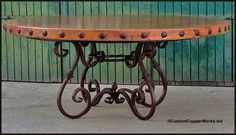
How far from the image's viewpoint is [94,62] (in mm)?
4918

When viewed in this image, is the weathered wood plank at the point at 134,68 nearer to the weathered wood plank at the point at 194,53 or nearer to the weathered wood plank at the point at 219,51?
the weathered wood plank at the point at 194,53

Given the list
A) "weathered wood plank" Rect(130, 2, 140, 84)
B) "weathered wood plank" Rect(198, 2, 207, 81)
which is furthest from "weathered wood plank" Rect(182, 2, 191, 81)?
"weathered wood plank" Rect(130, 2, 140, 84)

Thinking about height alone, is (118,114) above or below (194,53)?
below

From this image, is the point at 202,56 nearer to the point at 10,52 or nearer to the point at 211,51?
the point at 211,51

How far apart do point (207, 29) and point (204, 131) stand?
0.86 metres

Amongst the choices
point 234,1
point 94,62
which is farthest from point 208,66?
point 94,62

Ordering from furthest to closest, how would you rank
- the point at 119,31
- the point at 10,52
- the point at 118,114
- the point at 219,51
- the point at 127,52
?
the point at 10,52 < the point at 127,52 < the point at 219,51 < the point at 118,114 < the point at 119,31

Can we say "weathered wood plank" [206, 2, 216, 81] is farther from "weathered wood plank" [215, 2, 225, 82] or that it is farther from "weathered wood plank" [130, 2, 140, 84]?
"weathered wood plank" [130, 2, 140, 84]

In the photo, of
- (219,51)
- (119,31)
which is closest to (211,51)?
(219,51)

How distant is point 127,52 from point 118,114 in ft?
5.86

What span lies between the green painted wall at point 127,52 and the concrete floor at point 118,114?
29 cm

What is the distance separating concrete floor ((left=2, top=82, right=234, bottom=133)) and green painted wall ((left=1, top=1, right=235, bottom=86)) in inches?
11.2

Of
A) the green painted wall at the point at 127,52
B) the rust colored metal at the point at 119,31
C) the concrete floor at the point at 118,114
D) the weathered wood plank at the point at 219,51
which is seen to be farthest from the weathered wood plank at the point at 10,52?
the rust colored metal at the point at 119,31

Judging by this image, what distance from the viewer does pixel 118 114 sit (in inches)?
202
